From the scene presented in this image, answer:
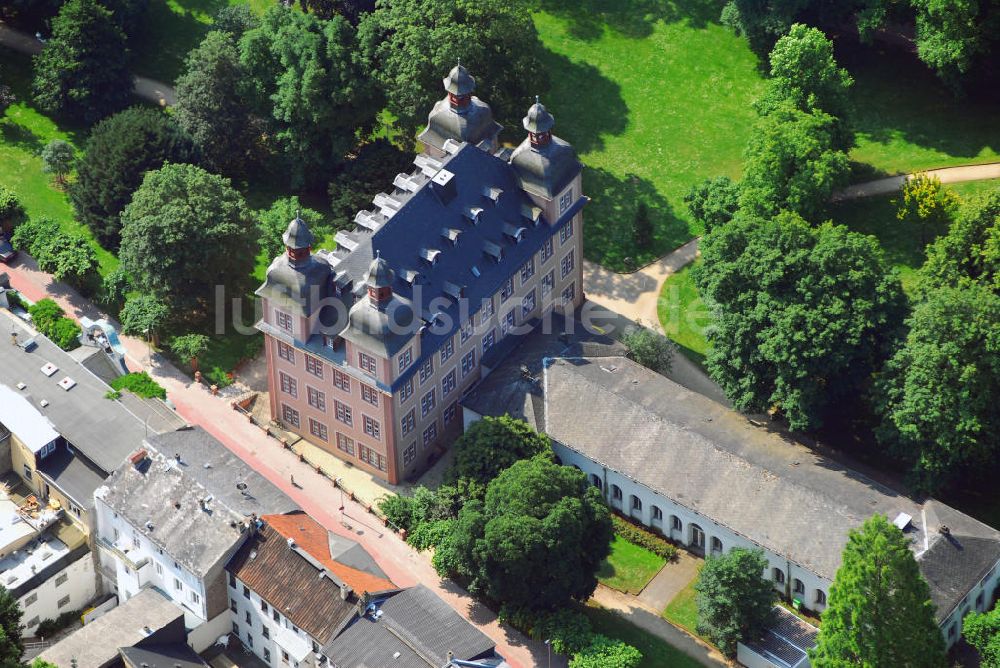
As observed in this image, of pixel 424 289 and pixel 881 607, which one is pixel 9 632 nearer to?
pixel 424 289

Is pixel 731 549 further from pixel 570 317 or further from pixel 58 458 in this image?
pixel 58 458

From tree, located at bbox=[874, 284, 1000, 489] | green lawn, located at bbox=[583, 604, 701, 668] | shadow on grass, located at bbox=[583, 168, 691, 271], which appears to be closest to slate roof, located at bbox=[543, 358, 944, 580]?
tree, located at bbox=[874, 284, 1000, 489]

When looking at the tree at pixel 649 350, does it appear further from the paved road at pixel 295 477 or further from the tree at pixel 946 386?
the paved road at pixel 295 477

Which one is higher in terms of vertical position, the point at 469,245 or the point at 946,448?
the point at 469,245

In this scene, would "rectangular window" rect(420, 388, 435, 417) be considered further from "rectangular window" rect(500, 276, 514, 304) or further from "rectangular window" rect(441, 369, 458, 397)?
"rectangular window" rect(500, 276, 514, 304)

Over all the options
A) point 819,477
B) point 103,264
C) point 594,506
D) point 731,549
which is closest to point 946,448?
point 819,477
